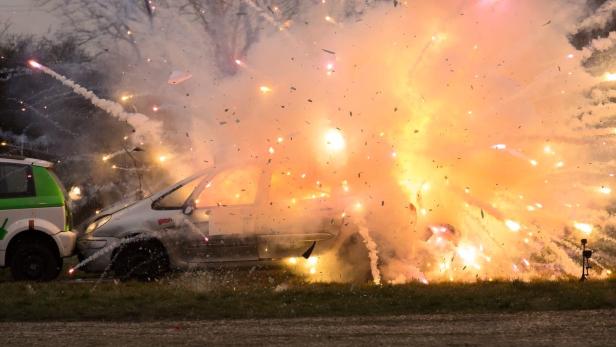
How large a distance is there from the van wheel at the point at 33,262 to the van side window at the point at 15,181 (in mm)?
729

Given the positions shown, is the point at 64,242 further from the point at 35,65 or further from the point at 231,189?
the point at 35,65

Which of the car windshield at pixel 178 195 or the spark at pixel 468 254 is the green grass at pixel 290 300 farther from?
the car windshield at pixel 178 195

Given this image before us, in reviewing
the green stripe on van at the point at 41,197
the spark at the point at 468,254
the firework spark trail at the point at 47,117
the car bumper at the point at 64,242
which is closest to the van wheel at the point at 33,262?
the car bumper at the point at 64,242

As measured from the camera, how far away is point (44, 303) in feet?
28.2

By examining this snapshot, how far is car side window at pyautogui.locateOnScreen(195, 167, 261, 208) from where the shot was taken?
1040 centimetres

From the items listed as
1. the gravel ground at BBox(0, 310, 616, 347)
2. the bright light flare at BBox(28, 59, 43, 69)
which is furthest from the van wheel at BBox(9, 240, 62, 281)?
the bright light flare at BBox(28, 59, 43, 69)

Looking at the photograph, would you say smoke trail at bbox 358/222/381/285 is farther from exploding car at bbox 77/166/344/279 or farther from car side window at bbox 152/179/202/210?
car side window at bbox 152/179/202/210

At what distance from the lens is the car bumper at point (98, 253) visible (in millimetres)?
10352

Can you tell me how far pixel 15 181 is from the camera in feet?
35.5

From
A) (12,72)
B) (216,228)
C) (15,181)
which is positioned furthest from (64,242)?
(12,72)

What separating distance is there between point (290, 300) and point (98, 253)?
338 centimetres

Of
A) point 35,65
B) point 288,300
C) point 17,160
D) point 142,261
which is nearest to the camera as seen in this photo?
point 288,300

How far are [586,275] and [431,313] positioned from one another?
112 inches

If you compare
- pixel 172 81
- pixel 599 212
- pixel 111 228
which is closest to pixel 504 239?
pixel 599 212
